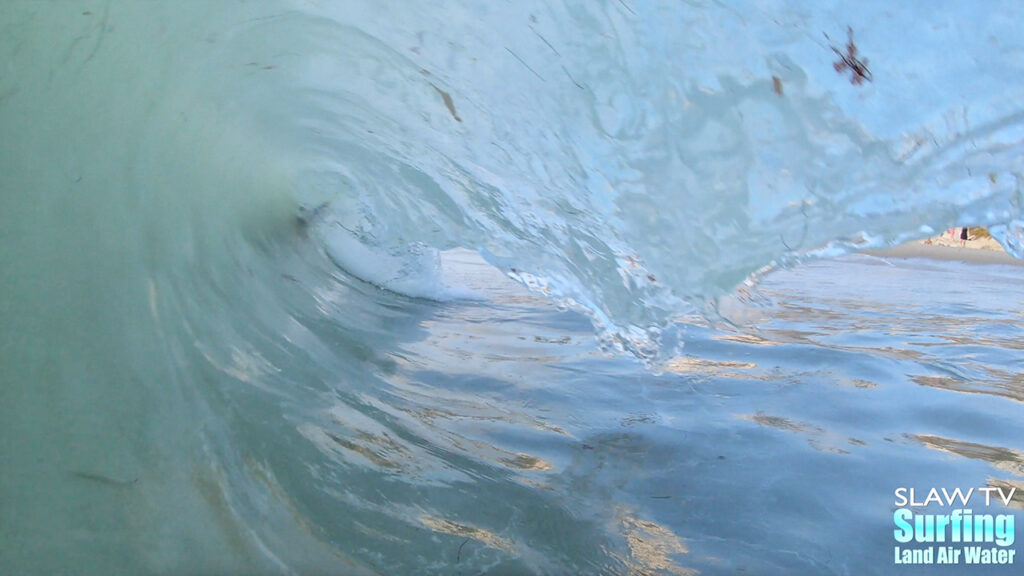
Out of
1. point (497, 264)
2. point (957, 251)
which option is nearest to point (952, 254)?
point (957, 251)

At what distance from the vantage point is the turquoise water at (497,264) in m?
1.31

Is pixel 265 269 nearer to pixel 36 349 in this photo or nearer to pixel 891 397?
pixel 36 349

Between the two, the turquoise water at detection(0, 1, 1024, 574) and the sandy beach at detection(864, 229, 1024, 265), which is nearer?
the turquoise water at detection(0, 1, 1024, 574)

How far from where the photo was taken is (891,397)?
249 centimetres

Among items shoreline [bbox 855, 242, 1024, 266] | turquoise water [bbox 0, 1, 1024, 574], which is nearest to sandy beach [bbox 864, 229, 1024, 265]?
shoreline [bbox 855, 242, 1024, 266]

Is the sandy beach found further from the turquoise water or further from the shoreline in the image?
the turquoise water

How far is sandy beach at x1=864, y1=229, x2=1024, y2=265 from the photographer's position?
10.8m

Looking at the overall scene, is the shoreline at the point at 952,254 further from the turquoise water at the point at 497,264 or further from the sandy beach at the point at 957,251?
the turquoise water at the point at 497,264

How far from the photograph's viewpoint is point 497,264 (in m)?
2.39

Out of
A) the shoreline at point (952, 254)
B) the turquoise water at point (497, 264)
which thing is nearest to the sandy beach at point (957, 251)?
the shoreline at point (952, 254)

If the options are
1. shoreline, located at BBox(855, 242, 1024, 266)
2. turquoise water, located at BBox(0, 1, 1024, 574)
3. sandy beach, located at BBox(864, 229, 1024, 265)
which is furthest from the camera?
sandy beach, located at BBox(864, 229, 1024, 265)

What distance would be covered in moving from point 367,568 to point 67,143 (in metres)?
0.95

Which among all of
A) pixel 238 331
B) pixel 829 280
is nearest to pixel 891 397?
pixel 238 331

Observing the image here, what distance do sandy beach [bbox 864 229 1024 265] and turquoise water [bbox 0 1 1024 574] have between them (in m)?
9.81
